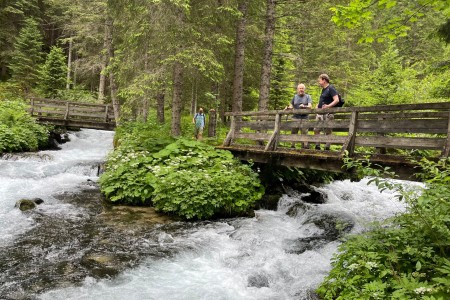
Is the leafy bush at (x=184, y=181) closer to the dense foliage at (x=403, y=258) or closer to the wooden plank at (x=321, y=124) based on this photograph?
the wooden plank at (x=321, y=124)

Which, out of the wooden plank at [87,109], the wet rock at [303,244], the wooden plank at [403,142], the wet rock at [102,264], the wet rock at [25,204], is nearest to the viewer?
the wet rock at [102,264]

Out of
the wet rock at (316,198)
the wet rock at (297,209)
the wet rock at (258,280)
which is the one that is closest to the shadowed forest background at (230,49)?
the wet rock at (316,198)

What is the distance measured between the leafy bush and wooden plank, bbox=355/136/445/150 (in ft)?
11.2

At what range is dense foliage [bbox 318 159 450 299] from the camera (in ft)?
13.1

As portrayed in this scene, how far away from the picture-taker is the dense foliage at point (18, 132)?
15.5 metres

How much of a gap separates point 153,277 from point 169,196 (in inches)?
129

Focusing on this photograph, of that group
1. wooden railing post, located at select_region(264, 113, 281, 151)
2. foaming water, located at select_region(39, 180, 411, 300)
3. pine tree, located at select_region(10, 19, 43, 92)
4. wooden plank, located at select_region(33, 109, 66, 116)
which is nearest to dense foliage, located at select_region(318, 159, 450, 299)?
foaming water, located at select_region(39, 180, 411, 300)

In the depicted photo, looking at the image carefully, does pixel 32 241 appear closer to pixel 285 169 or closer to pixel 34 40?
pixel 285 169

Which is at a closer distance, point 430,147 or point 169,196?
point 430,147

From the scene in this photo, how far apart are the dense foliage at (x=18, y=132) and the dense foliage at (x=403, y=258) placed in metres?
15.5

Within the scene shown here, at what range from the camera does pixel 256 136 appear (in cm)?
1095

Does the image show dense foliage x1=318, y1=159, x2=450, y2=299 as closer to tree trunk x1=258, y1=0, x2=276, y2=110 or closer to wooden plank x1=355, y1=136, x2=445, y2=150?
wooden plank x1=355, y1=136, x2=445, y2=150

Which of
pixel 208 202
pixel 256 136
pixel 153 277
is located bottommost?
pixel 153 277

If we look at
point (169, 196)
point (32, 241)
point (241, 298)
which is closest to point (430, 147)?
point (241, 298)
